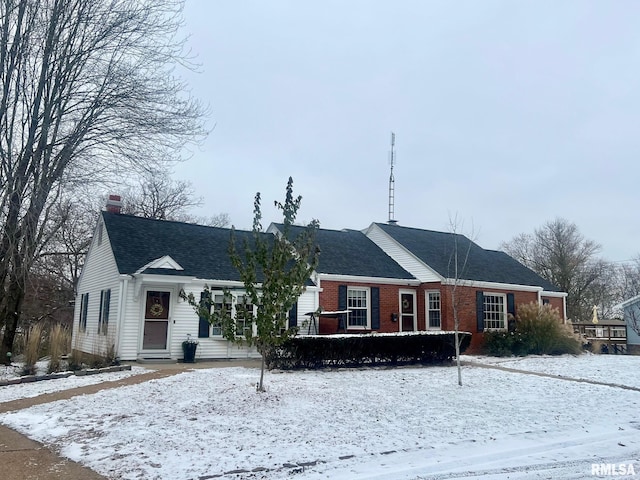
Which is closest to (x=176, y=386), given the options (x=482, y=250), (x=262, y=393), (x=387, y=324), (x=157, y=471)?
(x=262, y=393)

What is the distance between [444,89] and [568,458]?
541 inches

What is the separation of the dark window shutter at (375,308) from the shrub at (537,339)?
4180 millimetres

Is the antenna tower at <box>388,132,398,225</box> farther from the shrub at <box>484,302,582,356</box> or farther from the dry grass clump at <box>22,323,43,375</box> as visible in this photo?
the dry grass clump at <box>22,323,43,375</box>

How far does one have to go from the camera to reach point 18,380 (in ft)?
37.5

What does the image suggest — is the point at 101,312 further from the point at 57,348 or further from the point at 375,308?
the point at 375,308

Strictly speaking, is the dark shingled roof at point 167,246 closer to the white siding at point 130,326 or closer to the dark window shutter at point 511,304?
the white siding at point 130,326

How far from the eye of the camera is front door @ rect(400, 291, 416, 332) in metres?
20.3

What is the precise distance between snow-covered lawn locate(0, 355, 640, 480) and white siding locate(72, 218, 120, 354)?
205 inches

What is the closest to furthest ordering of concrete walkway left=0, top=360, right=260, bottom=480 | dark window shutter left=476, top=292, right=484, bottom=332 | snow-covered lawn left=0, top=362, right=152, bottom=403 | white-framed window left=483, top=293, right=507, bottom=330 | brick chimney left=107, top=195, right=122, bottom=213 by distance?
concrete walkway left=0, top=360, right=260, bottom=480, snow-covered lawn left=0, top=362, right=152, bottom=403, brick chimney left=107, top=195, right=122, bottom=213, dark window shutter left=476, top=292, right=484, bottom=332, white-framed window left=483, top=293, right=507, bottom=330

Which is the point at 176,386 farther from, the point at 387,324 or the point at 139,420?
the point at 387,324

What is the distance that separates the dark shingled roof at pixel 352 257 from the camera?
63.3 feet

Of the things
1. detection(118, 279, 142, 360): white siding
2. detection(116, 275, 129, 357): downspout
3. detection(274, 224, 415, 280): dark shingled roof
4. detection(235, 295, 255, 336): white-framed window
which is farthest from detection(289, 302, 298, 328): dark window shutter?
detection(235, 295, 255, 336): white-framed window

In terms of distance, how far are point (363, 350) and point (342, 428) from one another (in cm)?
650

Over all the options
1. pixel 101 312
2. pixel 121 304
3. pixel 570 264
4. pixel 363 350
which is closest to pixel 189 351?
pixel 121 304
